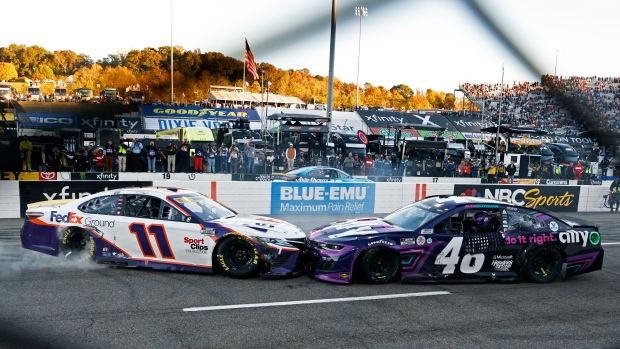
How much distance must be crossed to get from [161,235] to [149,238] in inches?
7.5

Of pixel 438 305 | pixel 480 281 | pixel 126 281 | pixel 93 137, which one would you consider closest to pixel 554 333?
pixel 438 305

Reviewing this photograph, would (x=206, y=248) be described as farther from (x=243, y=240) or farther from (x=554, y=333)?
(x=554, y=333)

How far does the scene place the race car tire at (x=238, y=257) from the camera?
7.05 metres

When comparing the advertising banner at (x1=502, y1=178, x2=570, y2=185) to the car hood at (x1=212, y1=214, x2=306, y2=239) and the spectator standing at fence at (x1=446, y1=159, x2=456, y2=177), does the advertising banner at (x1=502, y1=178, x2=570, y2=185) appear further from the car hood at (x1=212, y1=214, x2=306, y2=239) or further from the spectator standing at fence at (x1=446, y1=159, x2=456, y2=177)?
the car hood at (x1=212, y1=214, x2=306, y2=239)

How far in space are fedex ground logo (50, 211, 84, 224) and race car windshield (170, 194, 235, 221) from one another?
1.37 m

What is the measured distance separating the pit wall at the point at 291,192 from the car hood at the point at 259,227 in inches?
226

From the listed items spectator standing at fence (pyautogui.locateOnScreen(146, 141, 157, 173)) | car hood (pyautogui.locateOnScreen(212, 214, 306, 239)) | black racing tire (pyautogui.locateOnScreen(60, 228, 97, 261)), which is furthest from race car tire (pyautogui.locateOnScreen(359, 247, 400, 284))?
spectator standing at fence (pyautogui.locateOnScreen(146, 141, 157, 173))

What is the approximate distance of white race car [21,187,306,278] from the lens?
23.2 ft

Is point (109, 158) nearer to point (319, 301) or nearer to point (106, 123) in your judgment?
point (106, 123)

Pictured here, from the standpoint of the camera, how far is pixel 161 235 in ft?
23.7

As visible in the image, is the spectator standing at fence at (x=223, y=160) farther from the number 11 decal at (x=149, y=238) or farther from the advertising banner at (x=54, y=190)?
the number 11 decal at (x=149, y=238)

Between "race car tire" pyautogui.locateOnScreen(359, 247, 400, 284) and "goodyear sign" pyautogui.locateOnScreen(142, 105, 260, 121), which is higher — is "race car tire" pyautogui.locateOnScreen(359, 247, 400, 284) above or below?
below

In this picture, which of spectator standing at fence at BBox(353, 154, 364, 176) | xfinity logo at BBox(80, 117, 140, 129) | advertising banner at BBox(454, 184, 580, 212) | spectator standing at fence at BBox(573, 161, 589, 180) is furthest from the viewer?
xfinity logo at BBox(80, 117, 140, 129)

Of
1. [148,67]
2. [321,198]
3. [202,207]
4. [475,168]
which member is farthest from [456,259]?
[475,168]
